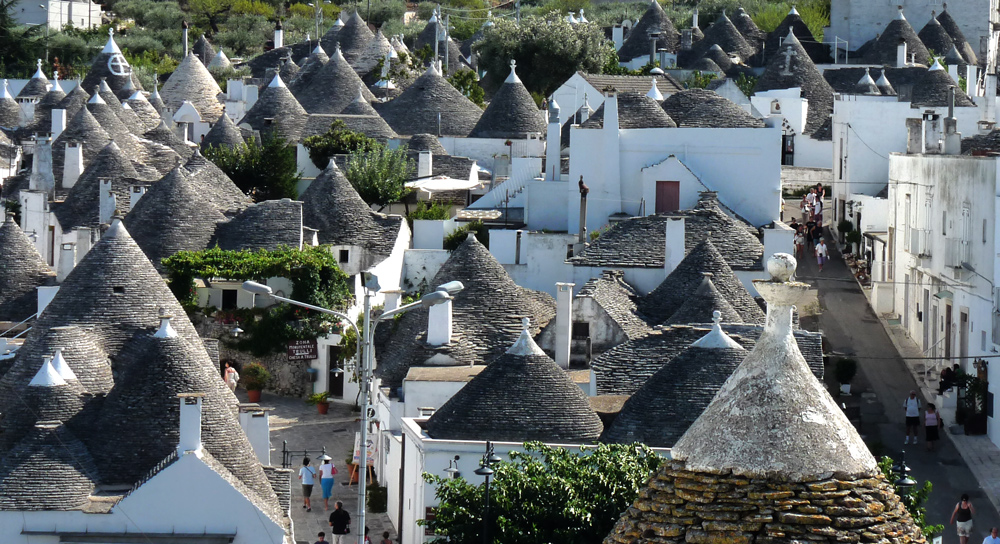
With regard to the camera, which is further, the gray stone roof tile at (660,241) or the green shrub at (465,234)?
the green shrub at (465,234)

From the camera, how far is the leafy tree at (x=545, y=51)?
3226 inches

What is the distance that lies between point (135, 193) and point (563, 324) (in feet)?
82.4

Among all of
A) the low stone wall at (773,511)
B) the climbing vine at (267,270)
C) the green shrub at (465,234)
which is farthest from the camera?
the green shrub at (465,234)

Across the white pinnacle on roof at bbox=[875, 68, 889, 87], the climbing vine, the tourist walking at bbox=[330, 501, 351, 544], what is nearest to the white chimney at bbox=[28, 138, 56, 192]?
the climbing vine

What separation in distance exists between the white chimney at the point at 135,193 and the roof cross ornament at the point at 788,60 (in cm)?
2943

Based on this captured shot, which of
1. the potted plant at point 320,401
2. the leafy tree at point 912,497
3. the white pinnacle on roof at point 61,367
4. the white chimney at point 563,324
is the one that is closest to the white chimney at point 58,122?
the potted plant at point 320,401

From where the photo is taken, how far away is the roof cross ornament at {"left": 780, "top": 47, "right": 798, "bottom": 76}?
7769 centimetres

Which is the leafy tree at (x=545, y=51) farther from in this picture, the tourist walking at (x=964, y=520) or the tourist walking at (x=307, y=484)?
the tourist walking at (x=964, y=520)

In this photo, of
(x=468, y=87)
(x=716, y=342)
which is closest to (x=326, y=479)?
(x=716, y=342)

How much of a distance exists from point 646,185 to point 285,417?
1547cm

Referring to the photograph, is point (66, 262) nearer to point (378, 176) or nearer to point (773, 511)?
point (378, 176)

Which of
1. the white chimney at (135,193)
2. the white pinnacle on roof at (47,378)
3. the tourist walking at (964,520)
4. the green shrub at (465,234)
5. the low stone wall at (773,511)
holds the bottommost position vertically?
the tourist walking at (964,520)

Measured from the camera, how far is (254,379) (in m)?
46.9

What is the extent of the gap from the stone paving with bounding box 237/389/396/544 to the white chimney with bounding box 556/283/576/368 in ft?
16.1
